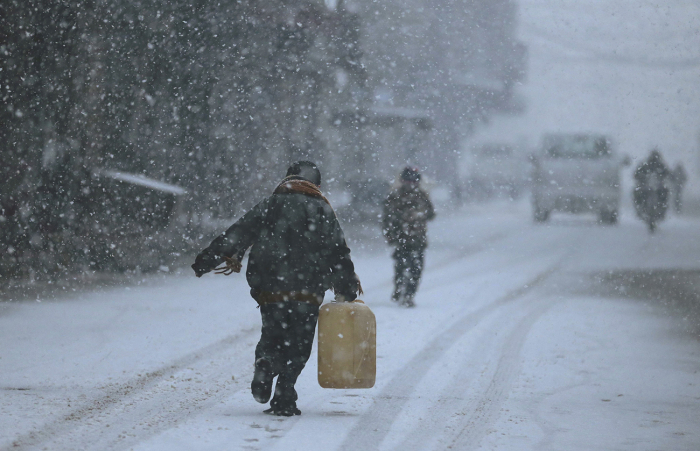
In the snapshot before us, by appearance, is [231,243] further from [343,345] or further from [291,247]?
[343,345]

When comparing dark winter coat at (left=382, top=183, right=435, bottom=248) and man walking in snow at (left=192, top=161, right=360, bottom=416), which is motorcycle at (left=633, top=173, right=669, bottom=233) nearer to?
dark winter coat at (left=382, top=183, right=435, bottom=248)

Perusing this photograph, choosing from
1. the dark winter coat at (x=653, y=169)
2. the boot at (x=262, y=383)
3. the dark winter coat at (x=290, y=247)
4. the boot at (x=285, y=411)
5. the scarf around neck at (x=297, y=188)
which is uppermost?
the dark winter coat at (x=653, y=169)

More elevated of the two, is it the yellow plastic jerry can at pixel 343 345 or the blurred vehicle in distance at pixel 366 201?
the blurred vehicle in distance at pixel 366 201

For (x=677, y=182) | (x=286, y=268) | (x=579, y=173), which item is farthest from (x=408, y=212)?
(x=677, y=182)

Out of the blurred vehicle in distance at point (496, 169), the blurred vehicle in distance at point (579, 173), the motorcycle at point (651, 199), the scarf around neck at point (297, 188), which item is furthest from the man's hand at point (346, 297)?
the blurred vehicle in distance at point (496, 169)

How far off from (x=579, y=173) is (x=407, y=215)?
13.8 meters

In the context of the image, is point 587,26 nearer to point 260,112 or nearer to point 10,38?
point 260,112

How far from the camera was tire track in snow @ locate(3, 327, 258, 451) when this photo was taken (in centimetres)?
396

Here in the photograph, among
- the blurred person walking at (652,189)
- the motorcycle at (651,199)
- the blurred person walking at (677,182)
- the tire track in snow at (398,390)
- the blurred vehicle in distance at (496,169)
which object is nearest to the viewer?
the tire track in snow at (398,390)

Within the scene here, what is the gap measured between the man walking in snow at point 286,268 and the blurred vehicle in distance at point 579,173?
60.8 feet

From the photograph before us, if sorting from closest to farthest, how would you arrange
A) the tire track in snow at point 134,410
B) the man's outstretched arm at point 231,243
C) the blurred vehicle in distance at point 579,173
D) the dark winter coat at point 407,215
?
the tire track in snow at point 134,410 < the man's outstretched arm at point 231,243 < the dark winter coat at point 407,215 < the blurred vehicle in distance at point 579,173

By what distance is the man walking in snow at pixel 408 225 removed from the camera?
941cm

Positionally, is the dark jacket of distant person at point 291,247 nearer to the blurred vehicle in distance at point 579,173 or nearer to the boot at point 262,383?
the boot at point 262,383

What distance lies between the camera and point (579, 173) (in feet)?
72.5
